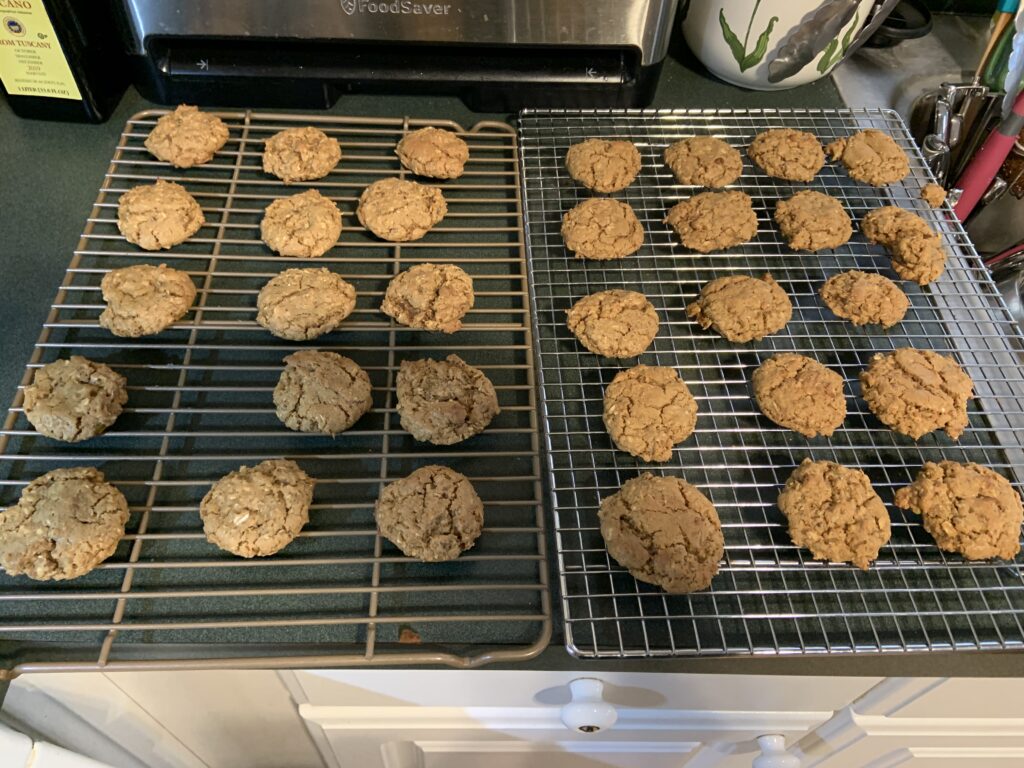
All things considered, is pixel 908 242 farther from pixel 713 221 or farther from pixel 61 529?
pixel 61 529

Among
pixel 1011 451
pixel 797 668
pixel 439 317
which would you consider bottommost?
pixel 797 668

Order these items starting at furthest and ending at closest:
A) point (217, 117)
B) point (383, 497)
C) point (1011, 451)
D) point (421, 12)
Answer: point (217, 117) < point (421, 12) < point (1011, 451) < point (383, 497)

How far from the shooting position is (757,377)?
38.1 inches

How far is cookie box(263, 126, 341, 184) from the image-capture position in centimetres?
114

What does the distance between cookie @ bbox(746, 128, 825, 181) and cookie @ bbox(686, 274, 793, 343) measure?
0.26 metres

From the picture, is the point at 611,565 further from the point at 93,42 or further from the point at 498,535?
the point at 93,42

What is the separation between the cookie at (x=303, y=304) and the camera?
3.22 ft

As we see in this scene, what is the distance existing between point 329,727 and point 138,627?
342 millimetres

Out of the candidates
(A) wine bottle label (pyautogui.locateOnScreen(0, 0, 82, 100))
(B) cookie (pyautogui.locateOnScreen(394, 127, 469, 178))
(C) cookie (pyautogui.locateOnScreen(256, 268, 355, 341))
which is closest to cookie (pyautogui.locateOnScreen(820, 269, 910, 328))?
(B) cookie (pyautogui.locateOnScreen(394, 127, 469, 178))

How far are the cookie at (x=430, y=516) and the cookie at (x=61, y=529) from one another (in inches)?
12.5

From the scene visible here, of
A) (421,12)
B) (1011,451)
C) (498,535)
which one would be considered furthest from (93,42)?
(1011,451)

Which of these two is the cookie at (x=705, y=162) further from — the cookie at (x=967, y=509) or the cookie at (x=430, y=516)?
the cookie at (x=430, y=516)

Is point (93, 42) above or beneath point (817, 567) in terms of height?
above

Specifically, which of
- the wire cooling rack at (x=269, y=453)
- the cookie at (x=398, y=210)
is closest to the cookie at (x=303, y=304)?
the wire cooling rack at (x=269, y=453)
